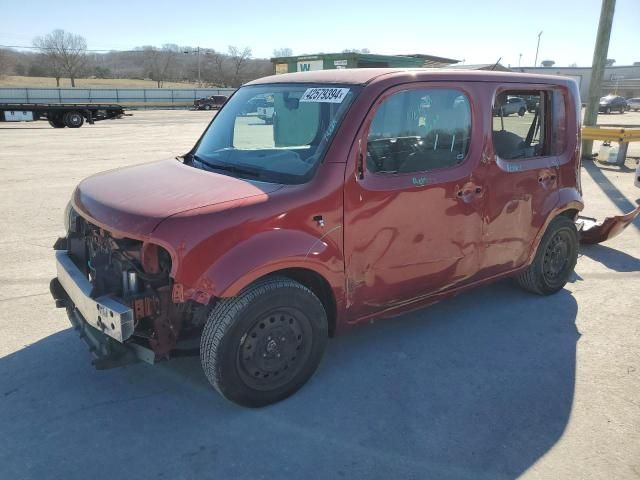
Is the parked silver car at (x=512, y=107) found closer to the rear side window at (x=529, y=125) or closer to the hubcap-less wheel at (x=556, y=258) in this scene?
the rear side window at (x=529, y=125)

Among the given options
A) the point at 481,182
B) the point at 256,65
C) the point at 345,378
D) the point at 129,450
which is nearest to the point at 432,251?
the point at 481,182

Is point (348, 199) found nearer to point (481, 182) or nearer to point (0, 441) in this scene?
point (481, 182)

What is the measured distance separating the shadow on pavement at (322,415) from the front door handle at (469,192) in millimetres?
1124

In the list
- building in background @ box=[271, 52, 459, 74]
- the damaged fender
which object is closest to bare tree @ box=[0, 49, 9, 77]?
building in background @ box=[271, 52, 459, 74]

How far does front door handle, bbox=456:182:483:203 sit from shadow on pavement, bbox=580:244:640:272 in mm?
2905

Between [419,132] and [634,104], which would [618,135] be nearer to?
[419,132]

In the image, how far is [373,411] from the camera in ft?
10.5

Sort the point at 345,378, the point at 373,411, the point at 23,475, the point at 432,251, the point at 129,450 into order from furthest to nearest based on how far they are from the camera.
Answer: the point at 432,251
the point at 345,378
the point at 373,411
the point at 129,450
the point at 23,475

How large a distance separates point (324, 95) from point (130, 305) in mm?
1807

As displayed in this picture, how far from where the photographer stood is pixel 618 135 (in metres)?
12.7

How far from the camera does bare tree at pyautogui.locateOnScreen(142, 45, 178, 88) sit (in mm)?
98988

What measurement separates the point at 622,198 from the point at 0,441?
1000 cm

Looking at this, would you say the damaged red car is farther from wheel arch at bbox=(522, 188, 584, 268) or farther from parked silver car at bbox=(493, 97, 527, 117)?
wheel arch at bbox=(522, 188, 584, 268)

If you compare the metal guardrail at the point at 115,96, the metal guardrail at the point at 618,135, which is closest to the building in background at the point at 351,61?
the metal guardrail at the point at 618,135
